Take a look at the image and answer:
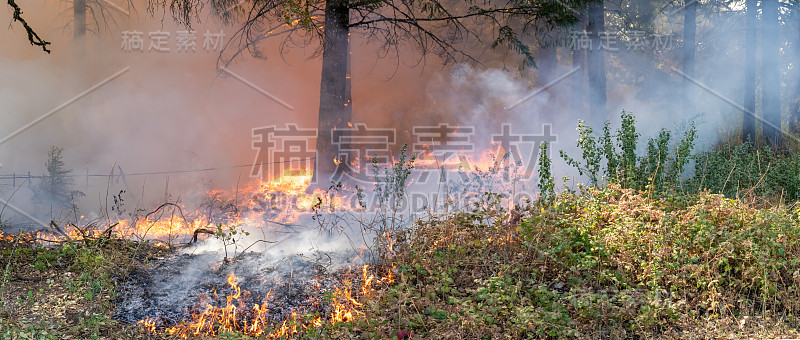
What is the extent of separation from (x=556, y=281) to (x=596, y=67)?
32.5 ft

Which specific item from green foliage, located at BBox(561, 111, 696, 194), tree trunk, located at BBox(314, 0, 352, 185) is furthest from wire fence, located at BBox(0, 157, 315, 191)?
green foliage, located at BBox(561, 111, 696, 194)

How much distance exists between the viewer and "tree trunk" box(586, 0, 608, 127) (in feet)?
42.2

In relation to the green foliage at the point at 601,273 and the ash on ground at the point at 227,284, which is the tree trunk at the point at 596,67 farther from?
the ash on ground at the point at 227,284

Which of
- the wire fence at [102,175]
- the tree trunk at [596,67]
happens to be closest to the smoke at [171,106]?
the wire fence at [102,175]

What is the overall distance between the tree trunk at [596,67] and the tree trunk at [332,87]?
6.51 meters

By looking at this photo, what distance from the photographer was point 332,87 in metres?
9.42

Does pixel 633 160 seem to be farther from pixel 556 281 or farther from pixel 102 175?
pixel 102 175

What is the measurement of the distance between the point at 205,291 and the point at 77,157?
7872 millimetres

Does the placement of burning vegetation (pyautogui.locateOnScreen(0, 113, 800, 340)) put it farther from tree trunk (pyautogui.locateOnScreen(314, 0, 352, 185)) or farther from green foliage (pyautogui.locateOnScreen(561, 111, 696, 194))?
tree trunk (pyautogui.locateOnScreen(314, 0, 352, 185))

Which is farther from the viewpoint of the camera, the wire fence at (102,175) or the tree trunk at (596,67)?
the tree trunk at (596,67)

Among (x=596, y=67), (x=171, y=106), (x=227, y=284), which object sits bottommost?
(x=227, y=284)

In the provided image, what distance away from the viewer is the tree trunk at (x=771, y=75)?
11.9m

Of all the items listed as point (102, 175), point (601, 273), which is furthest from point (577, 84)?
point (102, 175)

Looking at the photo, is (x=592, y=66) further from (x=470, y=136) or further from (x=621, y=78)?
(x=621, y=78)
